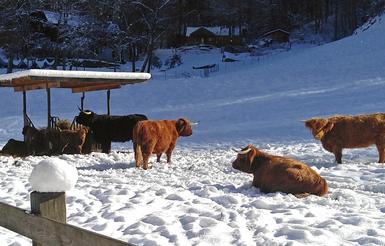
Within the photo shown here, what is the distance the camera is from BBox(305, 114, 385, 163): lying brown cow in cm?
1044

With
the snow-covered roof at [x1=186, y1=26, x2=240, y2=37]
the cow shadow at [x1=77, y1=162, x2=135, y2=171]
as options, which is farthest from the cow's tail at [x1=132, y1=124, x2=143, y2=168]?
the snow-covered roof at [x1=186, y1=26, x2=240, y2=37]

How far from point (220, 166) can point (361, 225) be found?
17.6 feet

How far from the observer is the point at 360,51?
36.0 metres

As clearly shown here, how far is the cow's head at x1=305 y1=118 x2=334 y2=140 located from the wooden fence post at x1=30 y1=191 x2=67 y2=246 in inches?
310

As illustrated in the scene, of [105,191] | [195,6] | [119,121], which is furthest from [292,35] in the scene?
[105,191]

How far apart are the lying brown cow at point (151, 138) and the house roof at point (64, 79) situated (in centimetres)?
312

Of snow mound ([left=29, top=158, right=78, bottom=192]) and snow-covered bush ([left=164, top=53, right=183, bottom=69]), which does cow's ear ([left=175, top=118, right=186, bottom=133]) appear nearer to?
snow mound ([left=29, top=158, right=78, bottom=192])

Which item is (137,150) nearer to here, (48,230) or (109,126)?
(109,126)

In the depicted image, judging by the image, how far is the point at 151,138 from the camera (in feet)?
36.0

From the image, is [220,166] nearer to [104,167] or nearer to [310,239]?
[104,167]

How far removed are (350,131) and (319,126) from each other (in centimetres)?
61

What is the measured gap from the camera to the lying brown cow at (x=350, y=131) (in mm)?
10438

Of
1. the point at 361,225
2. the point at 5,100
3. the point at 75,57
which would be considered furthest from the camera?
the point at 75,57

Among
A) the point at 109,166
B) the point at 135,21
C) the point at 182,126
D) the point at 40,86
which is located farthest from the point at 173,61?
the point at 109,166
